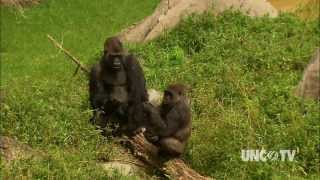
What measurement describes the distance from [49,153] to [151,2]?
11600 mm

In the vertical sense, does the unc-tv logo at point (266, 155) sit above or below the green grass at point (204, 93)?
below

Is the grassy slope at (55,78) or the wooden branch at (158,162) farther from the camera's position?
the grassy slope at (55,78)

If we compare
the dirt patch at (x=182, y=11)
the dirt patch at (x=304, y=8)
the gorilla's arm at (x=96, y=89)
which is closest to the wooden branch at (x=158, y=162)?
the gorilla's arm at (x=96, y=89)

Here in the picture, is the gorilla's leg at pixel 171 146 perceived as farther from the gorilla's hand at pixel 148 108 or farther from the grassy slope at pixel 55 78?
the grassy slope at pixel 55 78

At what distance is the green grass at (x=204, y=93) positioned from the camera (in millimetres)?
8500

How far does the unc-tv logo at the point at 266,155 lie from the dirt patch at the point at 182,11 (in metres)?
5.77

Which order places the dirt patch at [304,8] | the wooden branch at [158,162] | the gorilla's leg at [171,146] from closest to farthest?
the wooden branch at [158,162]
the gorilla's leg at [171,146]
the dirt patch at [304,8]

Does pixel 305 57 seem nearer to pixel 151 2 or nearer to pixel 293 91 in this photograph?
pixel 293 91

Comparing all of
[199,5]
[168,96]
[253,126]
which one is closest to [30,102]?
[168,96]

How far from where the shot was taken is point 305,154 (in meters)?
8.70

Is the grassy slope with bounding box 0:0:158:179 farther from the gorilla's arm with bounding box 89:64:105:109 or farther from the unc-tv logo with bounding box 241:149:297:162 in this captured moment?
the unc-tv logo with bounding box 241:149:297:162

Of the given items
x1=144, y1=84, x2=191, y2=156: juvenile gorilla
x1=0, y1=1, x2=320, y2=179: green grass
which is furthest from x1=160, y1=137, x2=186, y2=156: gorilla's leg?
x1=0, y1=1, x2=320, y2=179: green grass

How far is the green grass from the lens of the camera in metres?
8.50

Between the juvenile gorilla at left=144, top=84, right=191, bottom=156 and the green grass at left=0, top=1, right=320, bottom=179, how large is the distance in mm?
551
